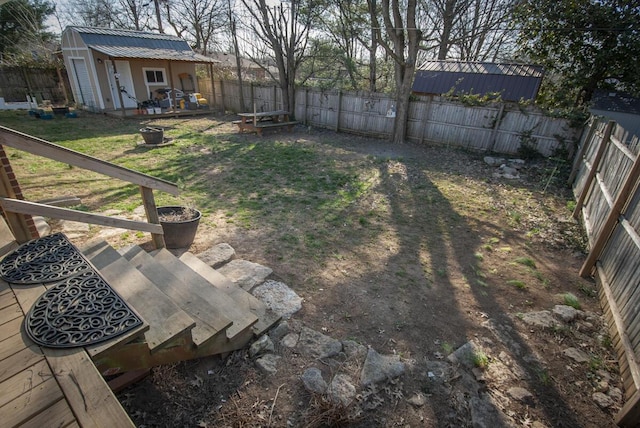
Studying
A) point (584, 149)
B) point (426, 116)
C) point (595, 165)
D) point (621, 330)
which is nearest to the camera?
point (621, 330)

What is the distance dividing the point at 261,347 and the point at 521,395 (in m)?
1.95

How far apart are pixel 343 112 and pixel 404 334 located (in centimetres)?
1038

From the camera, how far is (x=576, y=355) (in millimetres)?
2637

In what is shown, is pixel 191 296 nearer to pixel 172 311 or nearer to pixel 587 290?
pixel 172 311

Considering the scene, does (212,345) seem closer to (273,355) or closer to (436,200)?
(273,355)

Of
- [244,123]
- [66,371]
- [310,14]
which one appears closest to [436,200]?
[66,371]

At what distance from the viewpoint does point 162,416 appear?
6.51ft

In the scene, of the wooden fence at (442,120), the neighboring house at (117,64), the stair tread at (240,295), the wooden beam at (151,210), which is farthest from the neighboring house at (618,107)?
the neighboring house at (117,64)

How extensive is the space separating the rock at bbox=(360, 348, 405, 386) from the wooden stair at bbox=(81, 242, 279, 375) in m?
0.85

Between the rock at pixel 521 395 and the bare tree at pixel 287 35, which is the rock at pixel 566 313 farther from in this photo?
the bare tree at pixel 287 35

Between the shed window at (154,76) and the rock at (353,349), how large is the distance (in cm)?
1695

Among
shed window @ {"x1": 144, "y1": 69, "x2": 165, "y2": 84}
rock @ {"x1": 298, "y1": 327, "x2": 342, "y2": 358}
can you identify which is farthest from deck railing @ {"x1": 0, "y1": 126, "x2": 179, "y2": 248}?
shed window @ {"x1": 144, "y1": 69, "x2": 165, "y2": 84}

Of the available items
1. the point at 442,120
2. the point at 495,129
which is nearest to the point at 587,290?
the point at 495,129

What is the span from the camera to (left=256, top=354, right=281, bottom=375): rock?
2.27 metres
